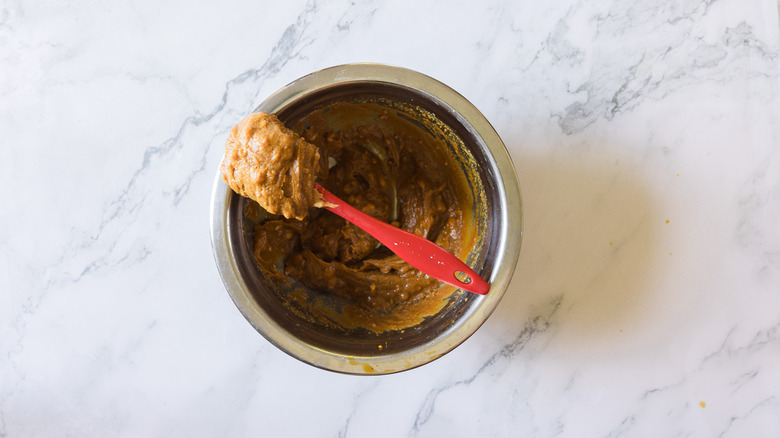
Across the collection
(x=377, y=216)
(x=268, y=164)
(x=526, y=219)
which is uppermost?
(x=526, y=219)

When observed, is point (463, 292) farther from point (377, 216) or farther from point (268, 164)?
point (268, 164)

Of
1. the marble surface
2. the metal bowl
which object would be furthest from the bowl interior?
the marble surface

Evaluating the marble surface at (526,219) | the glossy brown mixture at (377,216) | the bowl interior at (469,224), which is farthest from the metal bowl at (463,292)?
the marble surface at (526,219)

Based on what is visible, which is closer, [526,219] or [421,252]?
[421,252]

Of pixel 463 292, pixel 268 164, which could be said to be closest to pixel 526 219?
pixel 463 292

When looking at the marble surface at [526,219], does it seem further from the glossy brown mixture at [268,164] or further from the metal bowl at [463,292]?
the glossy brown mixture at [268,164]

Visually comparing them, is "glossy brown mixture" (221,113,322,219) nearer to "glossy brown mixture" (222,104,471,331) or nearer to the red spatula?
the red spatula
